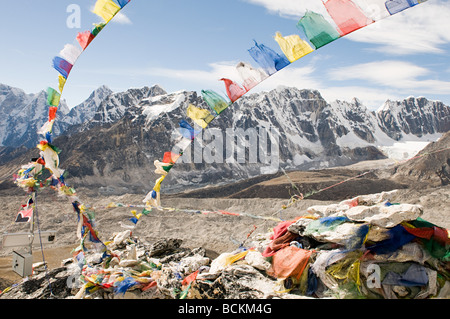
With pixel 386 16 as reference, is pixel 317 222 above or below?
below

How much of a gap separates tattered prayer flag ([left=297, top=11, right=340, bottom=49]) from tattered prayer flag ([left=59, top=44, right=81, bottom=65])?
336 centimetres

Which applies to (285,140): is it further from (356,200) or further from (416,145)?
(356,200)

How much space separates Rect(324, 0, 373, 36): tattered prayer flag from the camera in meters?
3.46

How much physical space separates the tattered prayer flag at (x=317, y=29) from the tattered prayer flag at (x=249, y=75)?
0.70 metres

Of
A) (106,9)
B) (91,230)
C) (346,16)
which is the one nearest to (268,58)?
(346,16)

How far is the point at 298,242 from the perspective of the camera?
5.19 meters

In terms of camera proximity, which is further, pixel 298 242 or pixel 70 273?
pixel 70 273

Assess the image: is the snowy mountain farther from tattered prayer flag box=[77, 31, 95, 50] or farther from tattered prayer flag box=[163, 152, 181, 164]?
tattered prayer flag box=[77, 31, 95, 50]

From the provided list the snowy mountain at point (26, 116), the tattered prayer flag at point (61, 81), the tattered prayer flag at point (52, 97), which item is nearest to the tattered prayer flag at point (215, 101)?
the tattered prayer flag at point (61, 81)

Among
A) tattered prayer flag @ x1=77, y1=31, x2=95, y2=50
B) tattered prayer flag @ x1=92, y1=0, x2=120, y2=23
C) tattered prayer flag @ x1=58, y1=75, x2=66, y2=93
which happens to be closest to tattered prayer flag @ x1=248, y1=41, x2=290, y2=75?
tattered prayer flag @ x1=92, y1=0, x2=120, y2=23

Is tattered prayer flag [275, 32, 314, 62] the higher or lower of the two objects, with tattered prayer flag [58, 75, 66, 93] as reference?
lower

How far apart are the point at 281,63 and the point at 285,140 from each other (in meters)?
54.1

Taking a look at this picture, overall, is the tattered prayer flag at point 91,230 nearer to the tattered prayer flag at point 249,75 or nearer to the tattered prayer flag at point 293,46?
the tattered prayer flag at point 249,75
